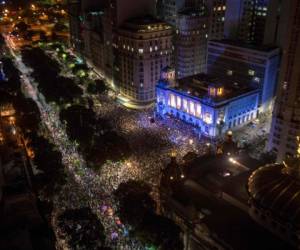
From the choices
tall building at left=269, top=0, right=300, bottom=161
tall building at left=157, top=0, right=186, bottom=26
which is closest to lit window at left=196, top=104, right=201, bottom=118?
tall building at left=269, top=0, right=300, bottom=161

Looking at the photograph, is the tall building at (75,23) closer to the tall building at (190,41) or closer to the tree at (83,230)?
the tall building at (190,41)

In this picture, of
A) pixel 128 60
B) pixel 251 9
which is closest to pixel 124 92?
pixel 128 60

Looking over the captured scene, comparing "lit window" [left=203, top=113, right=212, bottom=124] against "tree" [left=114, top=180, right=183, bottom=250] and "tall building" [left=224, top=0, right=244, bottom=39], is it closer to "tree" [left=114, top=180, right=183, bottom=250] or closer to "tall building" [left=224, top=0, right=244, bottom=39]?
"tree" [left=114, top=180, right=183, bottom=250]

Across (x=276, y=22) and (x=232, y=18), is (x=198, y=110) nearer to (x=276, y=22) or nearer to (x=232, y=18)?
(x=276, y=22)

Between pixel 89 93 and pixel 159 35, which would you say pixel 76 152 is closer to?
pixel 89 93

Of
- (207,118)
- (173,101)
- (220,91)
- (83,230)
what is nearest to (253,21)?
(220,91)

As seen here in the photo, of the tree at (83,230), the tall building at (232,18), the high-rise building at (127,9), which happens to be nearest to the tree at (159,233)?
the tree at (83,230)
